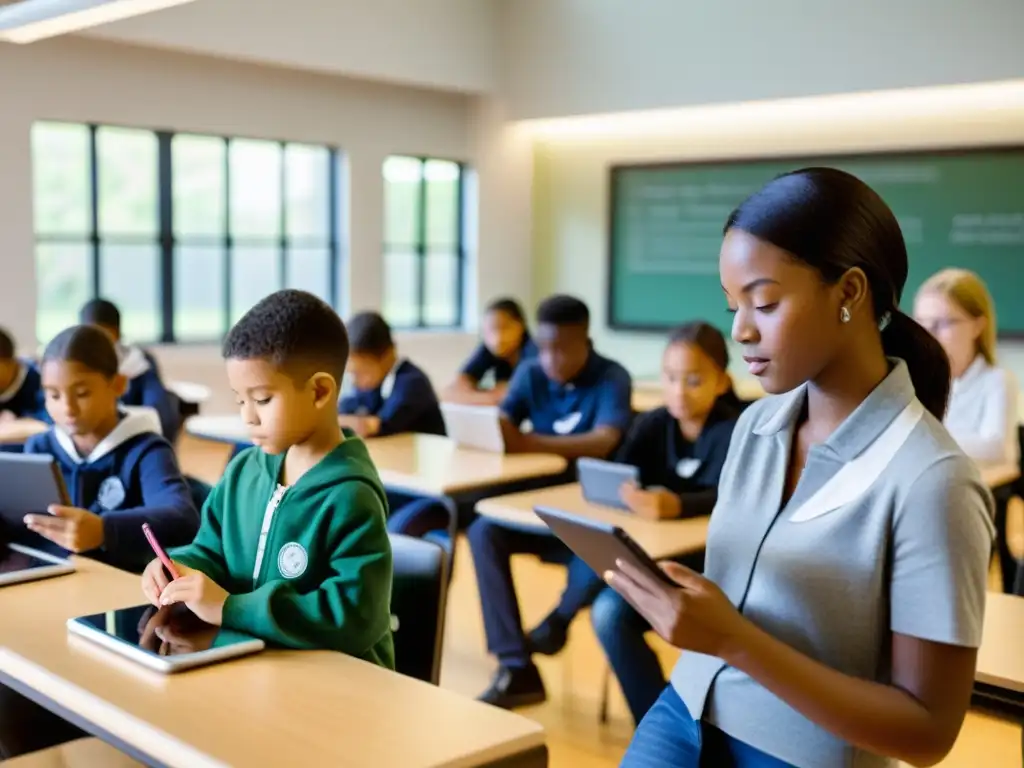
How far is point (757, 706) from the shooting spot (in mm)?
1396

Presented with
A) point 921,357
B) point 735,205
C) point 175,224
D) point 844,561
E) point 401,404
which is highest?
point 735,205

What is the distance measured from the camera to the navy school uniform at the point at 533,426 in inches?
139

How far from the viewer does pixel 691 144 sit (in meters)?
8.98

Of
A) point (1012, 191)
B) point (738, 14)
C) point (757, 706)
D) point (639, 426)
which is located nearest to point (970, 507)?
point (757, 706)

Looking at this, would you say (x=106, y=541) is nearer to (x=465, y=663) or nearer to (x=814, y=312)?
(x=814, y=312)

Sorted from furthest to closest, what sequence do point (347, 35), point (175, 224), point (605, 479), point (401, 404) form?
point (347, 35) → point (175, 224) → point (401, 404) → point (605, 479)

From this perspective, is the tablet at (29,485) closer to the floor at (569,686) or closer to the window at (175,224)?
the floor at (569,686)

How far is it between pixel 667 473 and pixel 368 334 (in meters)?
1.51

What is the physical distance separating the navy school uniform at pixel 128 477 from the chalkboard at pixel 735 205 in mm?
5273

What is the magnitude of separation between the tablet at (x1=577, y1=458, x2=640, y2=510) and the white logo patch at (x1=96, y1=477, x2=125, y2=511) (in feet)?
4.11

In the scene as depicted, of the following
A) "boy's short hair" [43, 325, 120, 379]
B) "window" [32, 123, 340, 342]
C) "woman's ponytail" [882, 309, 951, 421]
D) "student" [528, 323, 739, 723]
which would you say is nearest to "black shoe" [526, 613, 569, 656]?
"student" [528, 323, 739, 723]

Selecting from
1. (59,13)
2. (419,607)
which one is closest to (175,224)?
(59,13)

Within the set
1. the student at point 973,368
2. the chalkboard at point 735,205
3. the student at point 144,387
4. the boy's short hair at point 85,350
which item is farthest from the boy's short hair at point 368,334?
the chalkboard at point 735,205

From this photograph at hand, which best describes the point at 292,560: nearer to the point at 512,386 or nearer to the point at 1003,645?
the point at 1003,645
